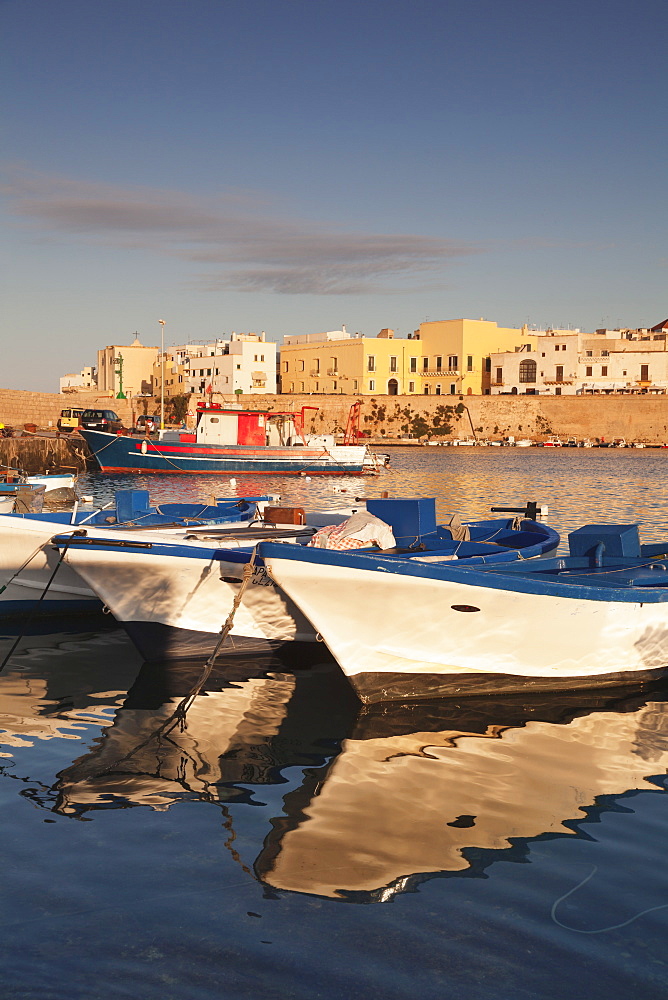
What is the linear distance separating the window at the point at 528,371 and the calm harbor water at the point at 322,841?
89.3m

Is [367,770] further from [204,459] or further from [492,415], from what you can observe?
[492,415]

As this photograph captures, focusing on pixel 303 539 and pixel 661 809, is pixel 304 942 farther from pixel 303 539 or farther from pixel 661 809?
pixel 303 539

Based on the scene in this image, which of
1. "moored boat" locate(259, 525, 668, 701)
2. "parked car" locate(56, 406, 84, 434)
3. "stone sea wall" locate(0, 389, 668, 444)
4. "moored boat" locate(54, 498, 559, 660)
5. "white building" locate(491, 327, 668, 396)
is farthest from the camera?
"white building" locate(491, 327, 668, 396)

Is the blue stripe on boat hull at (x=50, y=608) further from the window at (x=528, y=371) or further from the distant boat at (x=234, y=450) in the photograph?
the window at (x=528, y=371)

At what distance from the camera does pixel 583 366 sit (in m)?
94.0

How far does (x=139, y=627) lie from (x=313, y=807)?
3867 mm

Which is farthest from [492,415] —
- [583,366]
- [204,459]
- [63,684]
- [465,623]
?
[465,623]

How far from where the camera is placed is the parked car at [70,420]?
53844mm

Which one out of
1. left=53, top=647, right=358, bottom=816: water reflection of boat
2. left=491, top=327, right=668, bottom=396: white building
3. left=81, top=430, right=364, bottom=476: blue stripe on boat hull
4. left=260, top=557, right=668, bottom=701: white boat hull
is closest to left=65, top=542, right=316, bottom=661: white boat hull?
left=53, top=647, right=358, bottom=816: water reflection of boat

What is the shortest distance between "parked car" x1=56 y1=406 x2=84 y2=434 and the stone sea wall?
2872cm

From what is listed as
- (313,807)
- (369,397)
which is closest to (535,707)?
(313,807)

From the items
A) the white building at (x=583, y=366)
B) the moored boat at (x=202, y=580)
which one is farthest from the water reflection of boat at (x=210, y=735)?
the white building at (x=583, y=366)

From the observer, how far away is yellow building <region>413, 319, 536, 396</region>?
Result: 9512 cm

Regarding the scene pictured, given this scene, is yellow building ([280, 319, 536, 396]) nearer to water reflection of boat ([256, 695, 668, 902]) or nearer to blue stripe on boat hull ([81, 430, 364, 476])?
blue stripe on boat hull ([81, 430, 364, 476])
